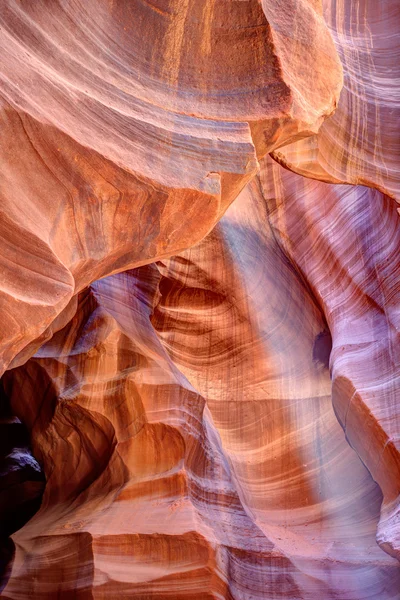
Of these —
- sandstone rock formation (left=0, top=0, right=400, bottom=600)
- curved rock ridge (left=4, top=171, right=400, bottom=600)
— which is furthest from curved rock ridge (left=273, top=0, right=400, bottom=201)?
curved rock ridge (left=4, top=171, right=400, bottom=600)

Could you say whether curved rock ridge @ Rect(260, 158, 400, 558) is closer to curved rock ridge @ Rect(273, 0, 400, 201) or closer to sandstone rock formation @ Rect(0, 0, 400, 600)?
sandstone rock formation @ Rect(0, 0, 400, 600)

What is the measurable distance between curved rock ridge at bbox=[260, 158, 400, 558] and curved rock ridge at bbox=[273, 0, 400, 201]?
34 cm

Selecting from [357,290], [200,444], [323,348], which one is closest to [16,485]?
[200,444]

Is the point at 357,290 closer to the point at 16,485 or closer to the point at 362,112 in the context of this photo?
the point at 362,112

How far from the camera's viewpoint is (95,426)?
17.6ft

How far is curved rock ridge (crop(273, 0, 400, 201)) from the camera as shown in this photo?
223 inches

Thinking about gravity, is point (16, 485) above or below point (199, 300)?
below

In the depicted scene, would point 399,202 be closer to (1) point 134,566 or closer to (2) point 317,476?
(2) point 317,476

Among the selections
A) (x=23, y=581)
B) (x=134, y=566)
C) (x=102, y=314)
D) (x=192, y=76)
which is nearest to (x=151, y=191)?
(x=192, y=76)

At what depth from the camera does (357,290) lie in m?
6.02

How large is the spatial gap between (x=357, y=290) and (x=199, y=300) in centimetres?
130

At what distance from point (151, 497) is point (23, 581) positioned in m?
0.96

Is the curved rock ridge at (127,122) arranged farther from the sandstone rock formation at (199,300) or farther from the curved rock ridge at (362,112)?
the curved rock ridge at (362,112)

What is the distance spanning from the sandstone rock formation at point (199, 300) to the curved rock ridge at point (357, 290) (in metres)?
0.02
